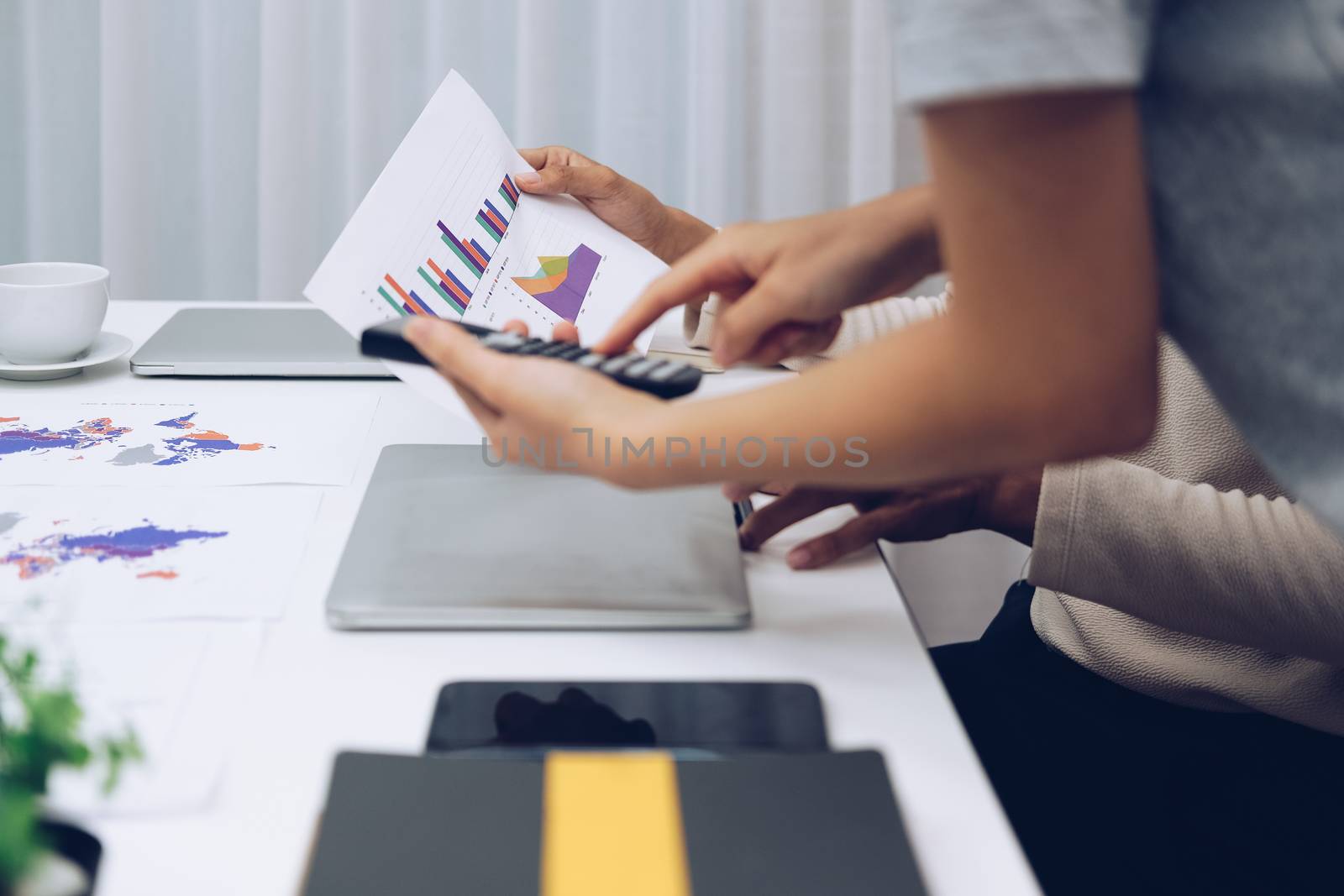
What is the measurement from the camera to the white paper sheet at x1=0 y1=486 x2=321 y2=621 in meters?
0.55

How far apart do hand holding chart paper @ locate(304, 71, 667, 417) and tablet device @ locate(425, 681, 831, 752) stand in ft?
0.87

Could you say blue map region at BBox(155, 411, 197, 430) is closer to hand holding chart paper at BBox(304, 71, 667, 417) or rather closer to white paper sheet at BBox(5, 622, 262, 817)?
hand holding chart paper at BBox(304, 71, 667, 417)

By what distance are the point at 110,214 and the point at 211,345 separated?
74 cm

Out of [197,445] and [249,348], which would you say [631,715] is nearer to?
[197,445]

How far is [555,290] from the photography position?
0.81 meters

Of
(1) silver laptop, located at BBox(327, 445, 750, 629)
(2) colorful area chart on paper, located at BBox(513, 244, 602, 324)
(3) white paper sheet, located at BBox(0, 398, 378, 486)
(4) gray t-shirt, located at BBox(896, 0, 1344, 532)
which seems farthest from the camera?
(2) colorful area chart on paper, located at BBox(513, 244, 602, 324)

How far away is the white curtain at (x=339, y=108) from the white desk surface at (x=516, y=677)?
967mm

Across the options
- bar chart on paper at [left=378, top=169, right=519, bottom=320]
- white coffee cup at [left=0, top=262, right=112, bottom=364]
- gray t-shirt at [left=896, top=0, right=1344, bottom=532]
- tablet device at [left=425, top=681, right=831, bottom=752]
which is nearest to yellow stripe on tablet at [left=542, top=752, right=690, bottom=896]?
tablet device at [left=425, top=681, right=831, bottom=752]

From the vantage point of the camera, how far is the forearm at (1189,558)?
63 cm

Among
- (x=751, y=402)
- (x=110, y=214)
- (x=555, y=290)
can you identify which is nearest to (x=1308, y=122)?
(x=751, y=402)

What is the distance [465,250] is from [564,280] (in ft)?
0.25

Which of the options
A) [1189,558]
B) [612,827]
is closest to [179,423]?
[612,827]

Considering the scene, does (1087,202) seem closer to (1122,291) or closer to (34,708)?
(1122,291)

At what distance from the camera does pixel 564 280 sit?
82cm
